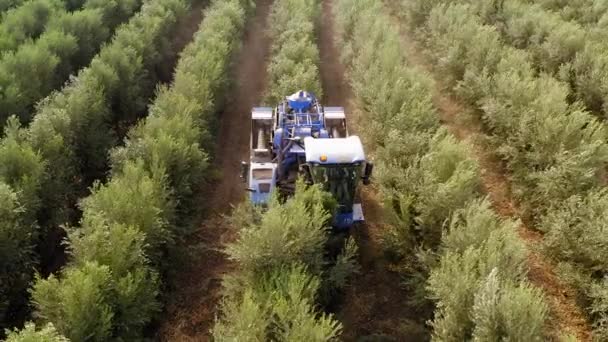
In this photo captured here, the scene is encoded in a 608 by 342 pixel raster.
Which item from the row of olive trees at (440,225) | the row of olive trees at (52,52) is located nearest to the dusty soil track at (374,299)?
the row of olive trees at (440,225)

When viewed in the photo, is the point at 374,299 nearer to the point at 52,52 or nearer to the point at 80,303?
the point at 80,303

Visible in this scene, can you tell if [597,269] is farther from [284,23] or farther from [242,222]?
[284,23]

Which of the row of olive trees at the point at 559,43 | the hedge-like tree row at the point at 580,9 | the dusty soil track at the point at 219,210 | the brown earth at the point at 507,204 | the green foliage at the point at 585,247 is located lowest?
the dusty soil track at the point at 219,210

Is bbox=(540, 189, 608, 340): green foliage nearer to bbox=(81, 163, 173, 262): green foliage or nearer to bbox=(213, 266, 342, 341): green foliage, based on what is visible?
bbox=(213, 266, 342, 341): green foliage

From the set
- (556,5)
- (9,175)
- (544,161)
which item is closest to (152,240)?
(9,175)

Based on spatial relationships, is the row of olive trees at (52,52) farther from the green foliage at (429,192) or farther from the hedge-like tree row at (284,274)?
the green foliage at (429,192)

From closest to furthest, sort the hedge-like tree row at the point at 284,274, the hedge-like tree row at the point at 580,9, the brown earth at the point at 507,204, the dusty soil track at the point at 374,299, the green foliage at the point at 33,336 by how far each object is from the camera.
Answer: the green foliage at the point at 33,336, the hedge-like tree row at the point at 284,274, the dusty soil track at the point at 374,299, the brown earth at the point at 507,204, the hedge-like tree row at the point at 580,9

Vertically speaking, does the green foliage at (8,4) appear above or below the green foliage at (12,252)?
above
